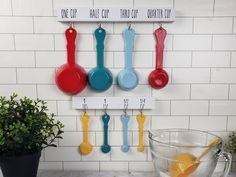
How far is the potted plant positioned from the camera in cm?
76

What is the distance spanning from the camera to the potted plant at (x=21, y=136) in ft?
2.48

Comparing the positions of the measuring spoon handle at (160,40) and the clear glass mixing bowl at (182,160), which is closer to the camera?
the clear glass mixing bowl at (182,160)

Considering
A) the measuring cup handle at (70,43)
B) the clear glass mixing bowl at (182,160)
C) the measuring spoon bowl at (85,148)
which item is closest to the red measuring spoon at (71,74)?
the measuring cup handle at (70,43)

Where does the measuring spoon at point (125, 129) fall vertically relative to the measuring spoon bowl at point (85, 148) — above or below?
above

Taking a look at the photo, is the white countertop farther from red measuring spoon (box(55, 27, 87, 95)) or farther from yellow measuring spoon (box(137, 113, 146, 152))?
red measuring spoon (box(55, 27, 87, 95))

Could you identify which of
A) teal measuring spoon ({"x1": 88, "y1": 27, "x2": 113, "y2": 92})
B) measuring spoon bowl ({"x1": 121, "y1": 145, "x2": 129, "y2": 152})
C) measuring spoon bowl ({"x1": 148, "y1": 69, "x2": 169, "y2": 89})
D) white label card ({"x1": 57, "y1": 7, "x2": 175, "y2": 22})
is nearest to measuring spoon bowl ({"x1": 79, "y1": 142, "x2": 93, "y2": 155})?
measuring spoon bowl ({"x1": 121, "y1": 145, "x2": 129, "y2": 152})

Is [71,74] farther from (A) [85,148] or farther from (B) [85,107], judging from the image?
(A) [85,148]

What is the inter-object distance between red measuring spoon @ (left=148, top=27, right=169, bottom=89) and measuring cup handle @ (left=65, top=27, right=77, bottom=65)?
0.96 feet

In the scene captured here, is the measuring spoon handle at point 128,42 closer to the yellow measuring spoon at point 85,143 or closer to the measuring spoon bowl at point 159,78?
the measuring spoon bowl at point 159,78

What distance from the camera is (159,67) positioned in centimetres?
93

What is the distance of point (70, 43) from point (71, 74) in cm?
11

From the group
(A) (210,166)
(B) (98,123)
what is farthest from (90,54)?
(A) (210,166)

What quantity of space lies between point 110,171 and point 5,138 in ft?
1.42

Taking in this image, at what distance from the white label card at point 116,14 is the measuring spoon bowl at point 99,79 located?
182 mm
